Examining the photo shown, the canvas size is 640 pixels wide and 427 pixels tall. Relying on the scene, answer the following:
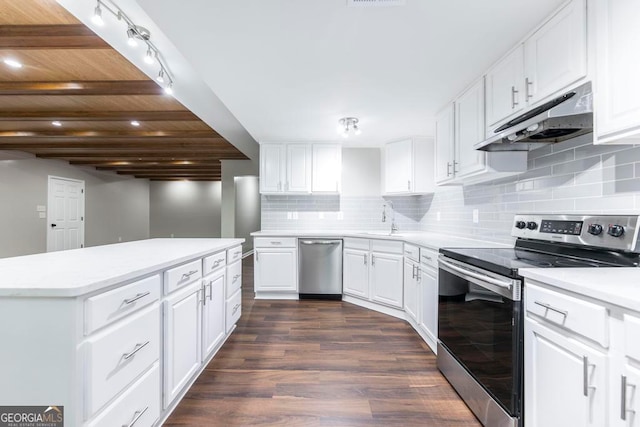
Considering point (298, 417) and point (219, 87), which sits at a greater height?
point (219, 87)

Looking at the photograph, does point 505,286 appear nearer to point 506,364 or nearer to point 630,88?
point 506,364

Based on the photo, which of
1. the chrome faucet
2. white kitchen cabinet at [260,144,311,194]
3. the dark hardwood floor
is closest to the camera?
the dark hardwood floor

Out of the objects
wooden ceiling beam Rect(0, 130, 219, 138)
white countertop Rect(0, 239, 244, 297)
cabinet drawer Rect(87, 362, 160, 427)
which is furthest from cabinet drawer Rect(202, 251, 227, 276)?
wooden ceiling beam Rect(0, 130, 219, 138)

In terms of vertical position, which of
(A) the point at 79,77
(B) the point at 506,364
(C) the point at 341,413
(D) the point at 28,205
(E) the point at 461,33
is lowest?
(C) the point at 341,413

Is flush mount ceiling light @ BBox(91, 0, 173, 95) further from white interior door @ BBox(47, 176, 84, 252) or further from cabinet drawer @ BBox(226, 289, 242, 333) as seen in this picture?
white interior door @ BBox(47, 176, 84, 252)

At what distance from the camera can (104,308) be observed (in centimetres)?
110

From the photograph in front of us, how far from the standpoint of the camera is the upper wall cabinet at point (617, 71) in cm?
115

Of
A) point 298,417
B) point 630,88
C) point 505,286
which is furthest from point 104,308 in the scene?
point 630,88

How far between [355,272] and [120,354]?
9.22ft

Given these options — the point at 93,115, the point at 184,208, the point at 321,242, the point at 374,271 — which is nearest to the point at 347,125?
the point at 321,242


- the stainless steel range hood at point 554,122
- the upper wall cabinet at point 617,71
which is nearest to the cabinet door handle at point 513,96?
the stainless steel range hood at point 554,122

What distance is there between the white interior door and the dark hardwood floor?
22.1 feet

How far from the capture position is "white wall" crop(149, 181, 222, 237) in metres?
10.8

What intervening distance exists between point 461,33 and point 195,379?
276 cm
